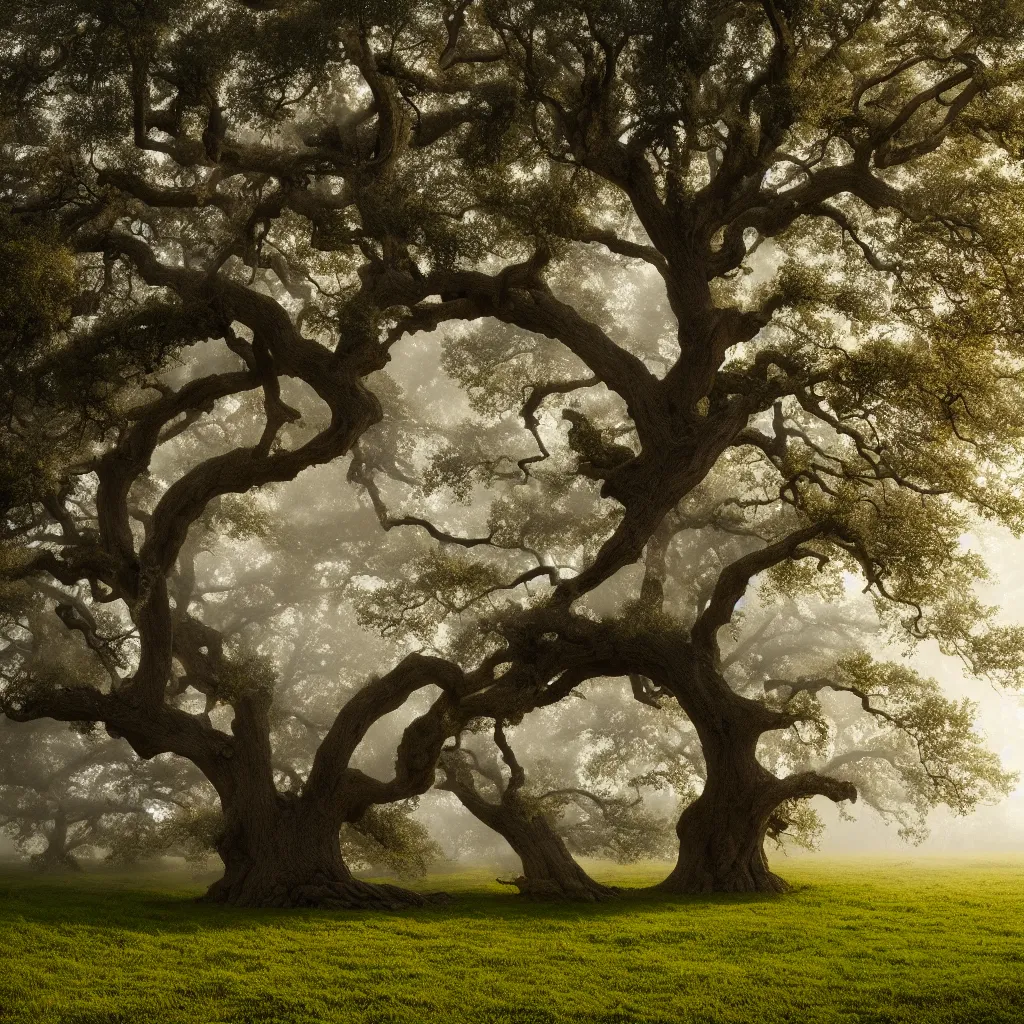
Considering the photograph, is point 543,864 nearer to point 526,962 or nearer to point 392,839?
point 392,839

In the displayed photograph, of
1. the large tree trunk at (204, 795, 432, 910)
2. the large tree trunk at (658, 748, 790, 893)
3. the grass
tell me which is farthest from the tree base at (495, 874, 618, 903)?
the large tree trunk at (204, 795, 432, 910)

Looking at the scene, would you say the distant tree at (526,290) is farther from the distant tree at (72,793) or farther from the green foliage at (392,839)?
the distant tree at (72,793)

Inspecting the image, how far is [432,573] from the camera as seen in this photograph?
17.5m

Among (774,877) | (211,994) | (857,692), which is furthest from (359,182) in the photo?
(774,877)

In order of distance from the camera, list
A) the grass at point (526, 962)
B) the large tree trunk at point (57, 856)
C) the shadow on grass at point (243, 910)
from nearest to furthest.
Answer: the grass at point (526, 962)
the shadow on grass at point (243, 910)
the large tree trunk at point (57, 856)

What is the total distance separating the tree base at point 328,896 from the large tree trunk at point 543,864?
2188 mm

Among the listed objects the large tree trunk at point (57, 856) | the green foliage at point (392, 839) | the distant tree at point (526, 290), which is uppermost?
the distant tree at point (526, 290)

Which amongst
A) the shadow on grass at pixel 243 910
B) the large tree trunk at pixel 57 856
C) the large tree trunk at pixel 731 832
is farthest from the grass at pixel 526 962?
the large tree trunk at pixel 57 856

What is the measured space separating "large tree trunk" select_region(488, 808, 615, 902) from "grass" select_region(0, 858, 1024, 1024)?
119 centimetres

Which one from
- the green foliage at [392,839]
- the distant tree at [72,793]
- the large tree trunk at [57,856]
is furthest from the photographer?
the distant tree at [72,793]

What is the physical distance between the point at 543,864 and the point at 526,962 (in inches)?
268

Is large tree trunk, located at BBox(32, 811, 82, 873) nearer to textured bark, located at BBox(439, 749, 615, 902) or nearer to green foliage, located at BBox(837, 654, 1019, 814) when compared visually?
textured bark, located at BBox(439, 749, 615, 902)

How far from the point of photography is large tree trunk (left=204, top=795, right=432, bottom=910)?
1572cm

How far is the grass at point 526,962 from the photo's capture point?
859 cm
